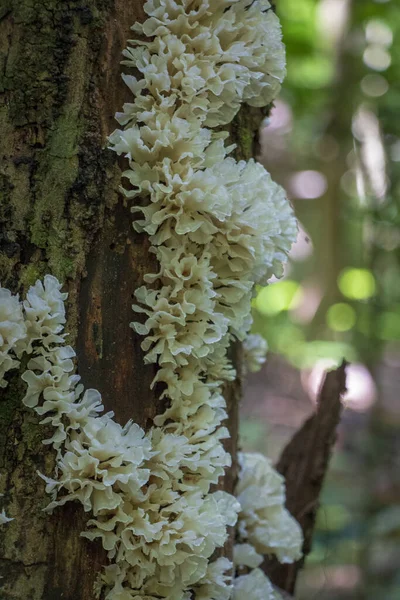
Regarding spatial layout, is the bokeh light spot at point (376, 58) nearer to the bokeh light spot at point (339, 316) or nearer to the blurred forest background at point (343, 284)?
the blurred forest background at point (343, 284)

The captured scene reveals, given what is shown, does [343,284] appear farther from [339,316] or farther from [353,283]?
[339,316]

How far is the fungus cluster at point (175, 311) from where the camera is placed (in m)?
1.56

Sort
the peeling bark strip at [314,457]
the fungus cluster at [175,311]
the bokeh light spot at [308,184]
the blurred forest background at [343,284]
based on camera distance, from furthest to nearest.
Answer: the bokeh light spot at [308,184] → the blurred forest background at [343,284] → the peeling bark strip at [314,457] → the fungus cluster at [175,311]

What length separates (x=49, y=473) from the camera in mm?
1581

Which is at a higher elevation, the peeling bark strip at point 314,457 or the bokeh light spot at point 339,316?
the peeling bark strip at point 314,457

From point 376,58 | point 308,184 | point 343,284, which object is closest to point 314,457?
point 376,58

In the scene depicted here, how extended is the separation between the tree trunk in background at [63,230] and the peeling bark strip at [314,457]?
127 cm

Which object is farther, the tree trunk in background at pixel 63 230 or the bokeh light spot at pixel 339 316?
the bokeh light spot at pixel 339 316

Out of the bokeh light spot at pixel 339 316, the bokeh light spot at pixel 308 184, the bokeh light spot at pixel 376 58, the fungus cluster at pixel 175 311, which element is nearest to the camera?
the fungus cluster at pixel 175 311

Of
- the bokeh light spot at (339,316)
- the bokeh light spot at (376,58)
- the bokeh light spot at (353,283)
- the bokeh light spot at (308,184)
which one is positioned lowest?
the bokeh light spot at (339,316)

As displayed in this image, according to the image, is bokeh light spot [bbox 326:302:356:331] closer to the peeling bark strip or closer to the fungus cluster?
the peeling bark strip

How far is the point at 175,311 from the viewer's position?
1666mm

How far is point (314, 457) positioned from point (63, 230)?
5.52ft

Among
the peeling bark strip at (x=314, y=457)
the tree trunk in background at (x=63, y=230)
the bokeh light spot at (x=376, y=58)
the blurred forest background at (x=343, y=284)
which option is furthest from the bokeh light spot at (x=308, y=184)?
the tree trunk in background at (x=63, y=230)
